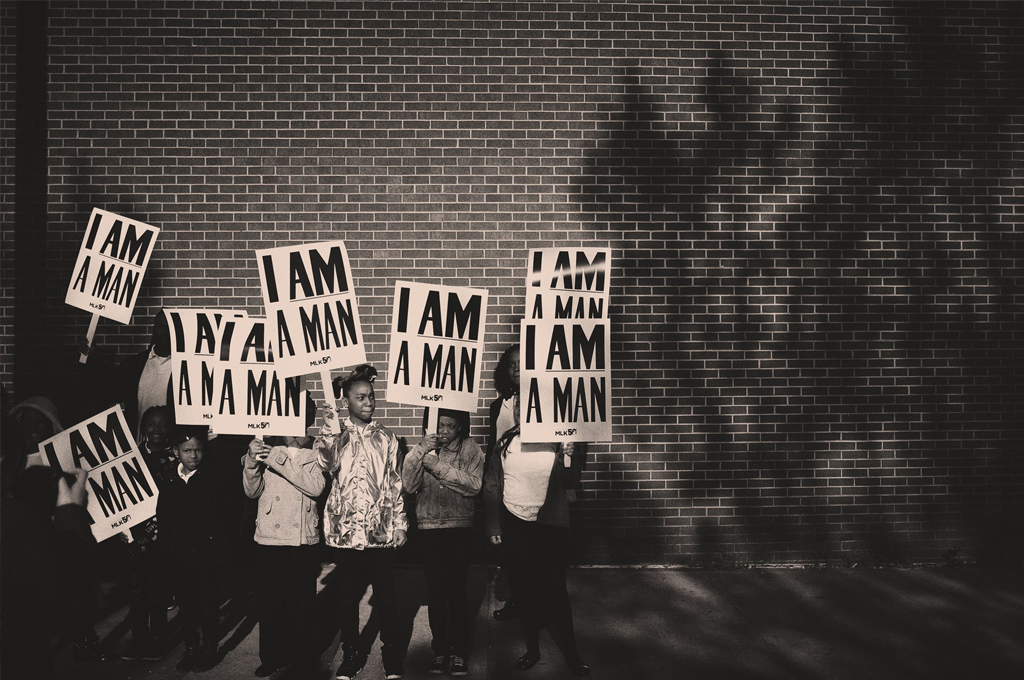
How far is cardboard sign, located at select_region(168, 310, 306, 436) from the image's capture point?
5.14m

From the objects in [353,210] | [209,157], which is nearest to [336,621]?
[353,210]

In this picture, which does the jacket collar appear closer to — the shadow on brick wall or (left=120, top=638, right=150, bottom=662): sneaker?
(left=120, top=638, right=150, bottom=662): sneaker

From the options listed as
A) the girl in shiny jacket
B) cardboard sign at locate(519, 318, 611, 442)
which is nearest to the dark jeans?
the girl in shiny jacket

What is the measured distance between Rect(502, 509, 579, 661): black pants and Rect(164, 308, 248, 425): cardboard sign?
227 cm

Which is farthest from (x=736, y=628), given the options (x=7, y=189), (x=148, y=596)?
(x=7, y=189)

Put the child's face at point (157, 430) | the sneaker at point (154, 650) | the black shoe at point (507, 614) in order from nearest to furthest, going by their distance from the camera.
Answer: the sneaker at point (154, 650) → the child's face at point (157, 430) → the black shoe at point (507, 614)

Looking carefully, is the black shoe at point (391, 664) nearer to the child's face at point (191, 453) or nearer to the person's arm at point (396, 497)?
the person's arm at point (396, 497)

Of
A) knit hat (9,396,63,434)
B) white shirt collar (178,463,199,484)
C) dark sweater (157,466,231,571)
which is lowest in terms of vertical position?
dark sweater (157,466,231,571)

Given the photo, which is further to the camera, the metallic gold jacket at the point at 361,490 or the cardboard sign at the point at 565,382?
the cardboard sign at the point at 565,382

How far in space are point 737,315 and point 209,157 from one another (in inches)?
202

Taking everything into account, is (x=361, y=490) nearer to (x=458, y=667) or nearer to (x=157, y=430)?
(x=458, y=667)

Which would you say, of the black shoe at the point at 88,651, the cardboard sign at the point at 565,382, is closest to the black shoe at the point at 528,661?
the cardboard sign at the point at 565,382

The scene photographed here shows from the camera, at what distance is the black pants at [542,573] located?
5027mm

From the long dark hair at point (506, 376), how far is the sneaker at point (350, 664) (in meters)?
2.16
